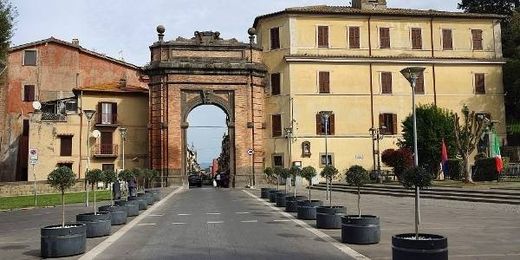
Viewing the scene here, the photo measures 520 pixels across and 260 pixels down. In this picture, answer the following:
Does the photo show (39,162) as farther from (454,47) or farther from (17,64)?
(454,47)

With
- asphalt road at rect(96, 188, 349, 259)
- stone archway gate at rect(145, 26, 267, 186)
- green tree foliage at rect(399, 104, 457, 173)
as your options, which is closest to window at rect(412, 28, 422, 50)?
green tree foliage at rect(399, 104, 457, 173)

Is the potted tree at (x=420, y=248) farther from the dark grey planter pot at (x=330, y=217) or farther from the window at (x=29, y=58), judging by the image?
the window at (x=29, y=58)

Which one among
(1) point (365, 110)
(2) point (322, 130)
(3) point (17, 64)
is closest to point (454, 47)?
(1) point (365, 110)

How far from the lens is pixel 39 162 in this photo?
1631 inches

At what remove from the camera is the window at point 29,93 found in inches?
1892

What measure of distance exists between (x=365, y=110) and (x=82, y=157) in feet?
80.3

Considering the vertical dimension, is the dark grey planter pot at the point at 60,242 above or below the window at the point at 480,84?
below

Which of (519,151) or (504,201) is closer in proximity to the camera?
(504,201)

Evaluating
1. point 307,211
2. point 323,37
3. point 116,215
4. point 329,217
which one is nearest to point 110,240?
point 116,215

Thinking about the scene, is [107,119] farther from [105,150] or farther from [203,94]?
[203,94]

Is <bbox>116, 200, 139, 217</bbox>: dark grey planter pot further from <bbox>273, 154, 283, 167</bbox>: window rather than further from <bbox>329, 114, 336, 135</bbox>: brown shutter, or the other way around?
<bbox>329, 114, 336, 135</bbox>: brown shutter

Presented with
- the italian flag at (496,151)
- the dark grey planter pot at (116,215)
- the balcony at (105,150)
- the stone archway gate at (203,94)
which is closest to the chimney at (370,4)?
the stone archway gate at (203,94)

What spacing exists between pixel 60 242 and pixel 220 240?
11.3ft

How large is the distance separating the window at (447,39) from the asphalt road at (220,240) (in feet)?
111
